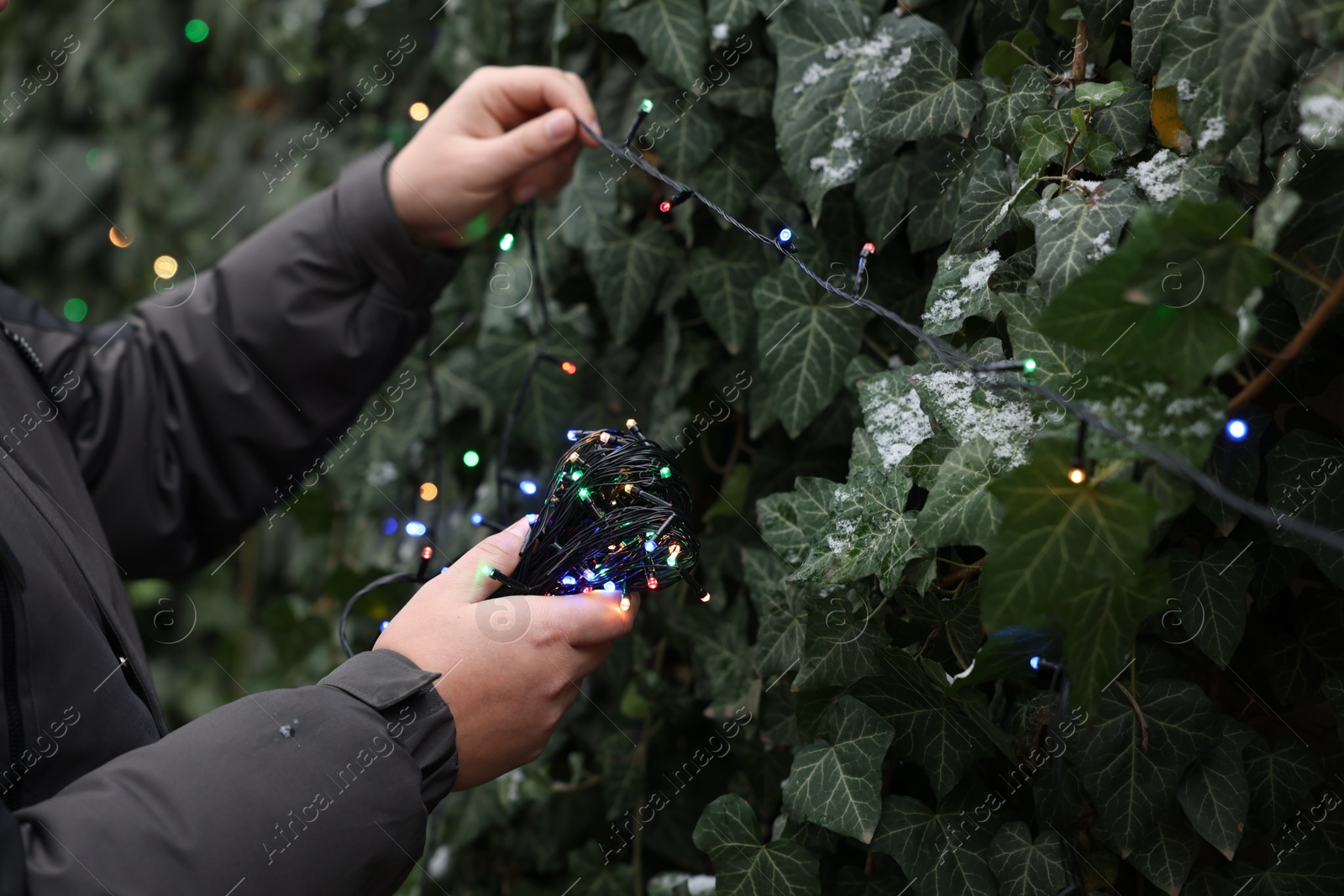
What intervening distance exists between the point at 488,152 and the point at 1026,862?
919 mm

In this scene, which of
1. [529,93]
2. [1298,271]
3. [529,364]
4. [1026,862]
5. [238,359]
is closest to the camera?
[1298,271]

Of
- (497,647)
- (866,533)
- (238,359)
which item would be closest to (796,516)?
(866,533)

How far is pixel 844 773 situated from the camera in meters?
0.82

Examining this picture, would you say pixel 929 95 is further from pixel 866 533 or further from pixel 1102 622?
pixel 1102 622

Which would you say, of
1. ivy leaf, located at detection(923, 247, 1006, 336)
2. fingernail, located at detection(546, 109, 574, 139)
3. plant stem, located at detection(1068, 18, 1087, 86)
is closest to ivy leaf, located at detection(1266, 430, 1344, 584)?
ivy leaf, located at detection(923, 247, 1006, 336)

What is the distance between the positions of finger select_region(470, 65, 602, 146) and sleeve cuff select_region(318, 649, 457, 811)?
2.11 ft

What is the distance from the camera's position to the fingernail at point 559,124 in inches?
40.5

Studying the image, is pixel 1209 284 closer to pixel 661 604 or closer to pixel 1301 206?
pixel 1301 206

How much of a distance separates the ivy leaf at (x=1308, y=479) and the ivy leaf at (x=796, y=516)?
0.35 meters

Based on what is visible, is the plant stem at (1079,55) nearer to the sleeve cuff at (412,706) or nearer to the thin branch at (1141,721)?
the thin branch at (1141,721)

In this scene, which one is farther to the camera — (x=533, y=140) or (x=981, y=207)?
(x=533, y=140)

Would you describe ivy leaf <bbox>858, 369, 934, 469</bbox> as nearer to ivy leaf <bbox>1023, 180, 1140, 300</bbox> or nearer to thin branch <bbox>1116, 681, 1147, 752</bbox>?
ivy leaf <bbox>1023, 180, 1140, 300</bbox>

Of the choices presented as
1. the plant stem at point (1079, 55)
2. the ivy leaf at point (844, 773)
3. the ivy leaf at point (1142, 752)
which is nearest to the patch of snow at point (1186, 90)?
the plant stem at point (1079, 55)

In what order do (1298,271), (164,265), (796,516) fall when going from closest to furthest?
(1298,271) < (796,516) < (164,265)
